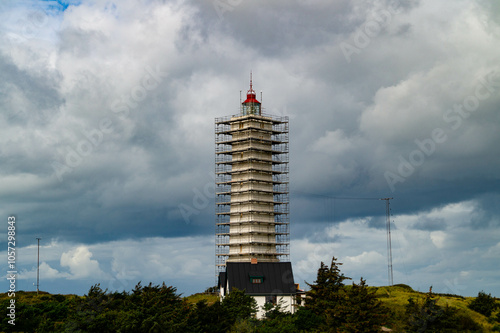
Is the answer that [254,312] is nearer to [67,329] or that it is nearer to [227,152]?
[67,329]

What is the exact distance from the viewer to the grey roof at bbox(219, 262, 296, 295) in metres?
81.6

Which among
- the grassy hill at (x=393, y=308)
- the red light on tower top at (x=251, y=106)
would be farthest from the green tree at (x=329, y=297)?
the red light on tower top at (x=251, y=106)

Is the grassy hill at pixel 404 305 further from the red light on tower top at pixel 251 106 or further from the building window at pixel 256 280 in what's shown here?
the red light on tower top at pixel 251 106

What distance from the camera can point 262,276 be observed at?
8338cm

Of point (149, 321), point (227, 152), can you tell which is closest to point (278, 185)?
point (227, 152)

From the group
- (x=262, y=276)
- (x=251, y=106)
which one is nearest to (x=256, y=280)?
(x=262, y=276)

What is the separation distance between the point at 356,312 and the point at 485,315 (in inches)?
1404

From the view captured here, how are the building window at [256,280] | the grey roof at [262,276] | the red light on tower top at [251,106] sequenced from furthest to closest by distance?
1. the red light on tower top at [251,106]
2. the building window at [256,280]
3. the grey roof at [262,276]

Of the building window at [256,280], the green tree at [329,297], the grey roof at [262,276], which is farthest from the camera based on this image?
the building window at [256,280]

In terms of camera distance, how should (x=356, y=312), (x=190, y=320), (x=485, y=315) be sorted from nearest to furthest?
(x=356, y=312) < (x=190, y=320) < (x=485, y=315)

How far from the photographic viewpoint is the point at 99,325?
50.7m

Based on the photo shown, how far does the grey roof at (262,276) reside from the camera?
81.6 metres

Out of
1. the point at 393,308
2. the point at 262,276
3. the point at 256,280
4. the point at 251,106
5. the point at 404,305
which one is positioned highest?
the point at 251,106

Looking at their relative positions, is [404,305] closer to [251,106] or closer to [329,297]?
[329,297]
